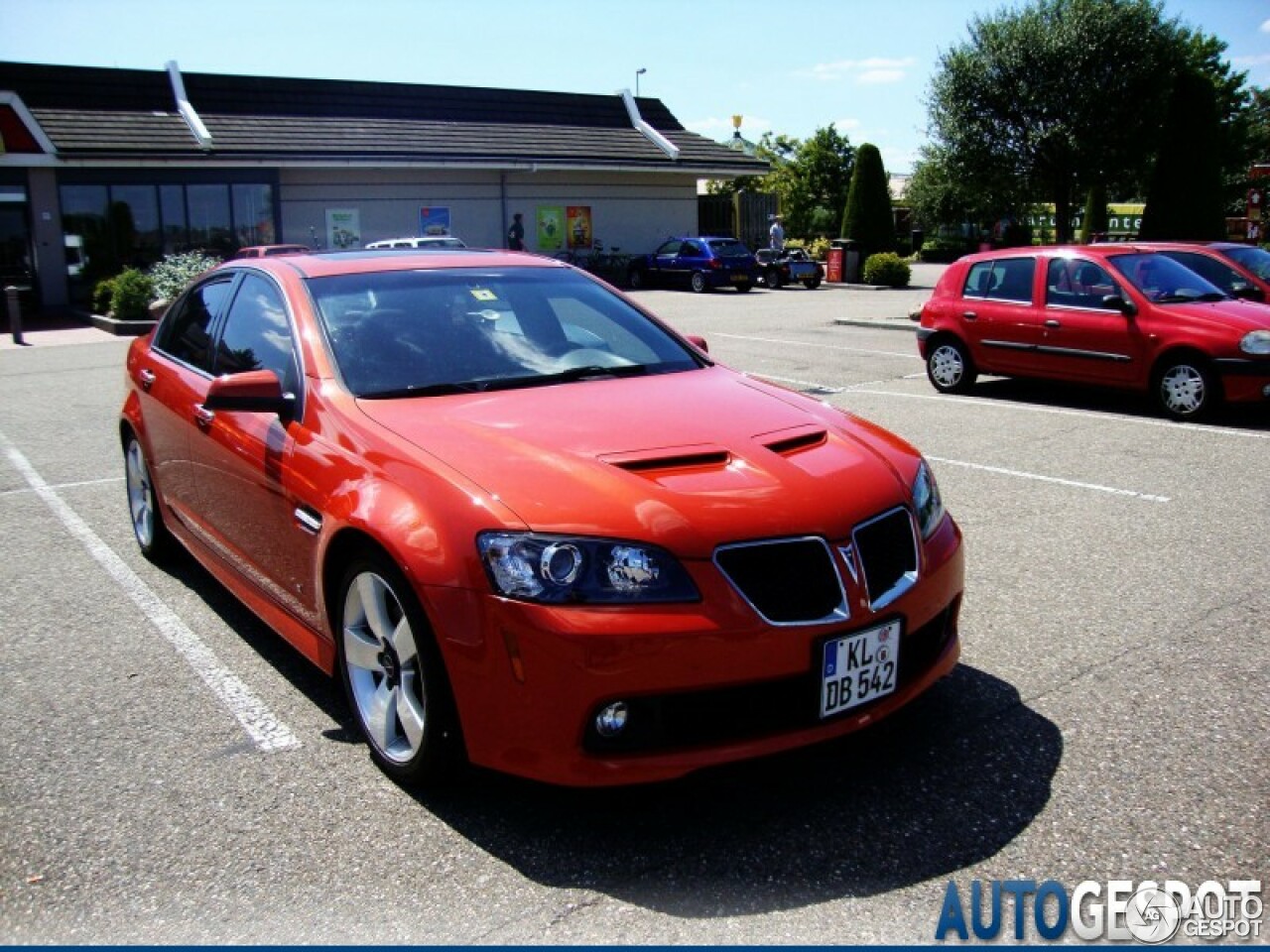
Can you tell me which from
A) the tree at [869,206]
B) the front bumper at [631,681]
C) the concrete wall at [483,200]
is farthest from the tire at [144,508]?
the tree at [869,206]

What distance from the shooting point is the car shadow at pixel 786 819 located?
9.61ft

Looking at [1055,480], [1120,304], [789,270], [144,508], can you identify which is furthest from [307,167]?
[1055,480]

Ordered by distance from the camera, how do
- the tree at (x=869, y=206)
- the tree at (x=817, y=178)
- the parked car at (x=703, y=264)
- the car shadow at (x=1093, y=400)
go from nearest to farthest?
the car shadow at (x=1093, y=400), the parked car at (x=703, y=264), the tree at (x=869, y=206), the tree at (x=817, y=178)

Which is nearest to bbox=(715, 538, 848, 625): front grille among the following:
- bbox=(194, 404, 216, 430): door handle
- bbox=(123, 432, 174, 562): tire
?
bbox=(194, 404, 216, 430): door handle

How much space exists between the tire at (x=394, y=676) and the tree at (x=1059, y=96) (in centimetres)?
3065

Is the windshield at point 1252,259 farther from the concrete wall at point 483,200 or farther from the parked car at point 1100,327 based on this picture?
the concrete wall at point 483,200

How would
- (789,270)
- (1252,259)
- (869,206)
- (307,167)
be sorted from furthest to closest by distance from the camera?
(869,206) < (789,270) < (307,167) < (1252,259)

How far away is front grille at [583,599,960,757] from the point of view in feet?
9.74

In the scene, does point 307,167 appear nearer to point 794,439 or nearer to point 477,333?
point 477,333

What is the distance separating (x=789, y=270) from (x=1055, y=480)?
22.9 m

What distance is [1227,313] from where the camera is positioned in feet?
31.8

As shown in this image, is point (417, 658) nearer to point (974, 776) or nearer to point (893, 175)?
point (974, 776)

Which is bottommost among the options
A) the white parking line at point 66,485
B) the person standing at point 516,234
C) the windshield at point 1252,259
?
the white parking line at point 66,485

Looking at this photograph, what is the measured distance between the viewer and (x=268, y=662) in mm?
4516
